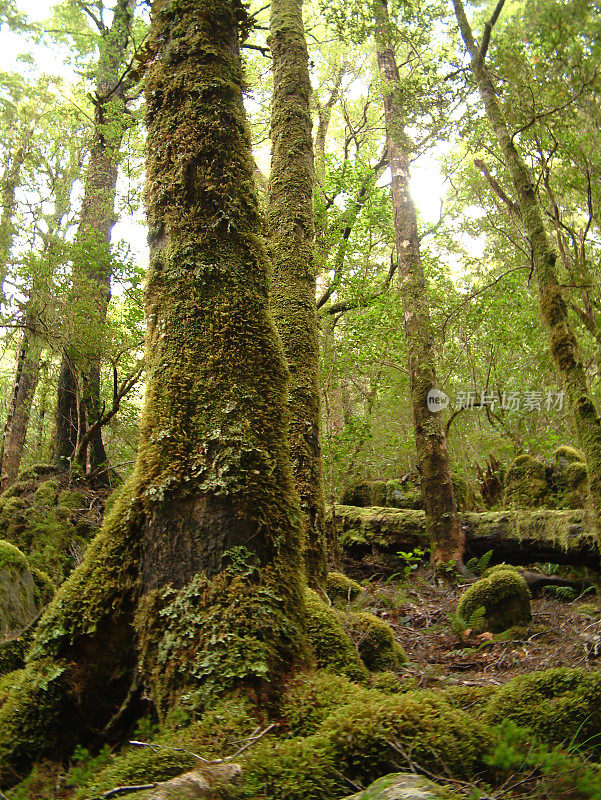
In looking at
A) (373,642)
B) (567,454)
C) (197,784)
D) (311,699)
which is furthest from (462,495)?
(197,784)

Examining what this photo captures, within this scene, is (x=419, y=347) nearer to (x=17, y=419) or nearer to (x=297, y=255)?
(x=297, y=255)

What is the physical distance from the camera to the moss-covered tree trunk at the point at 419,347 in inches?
346

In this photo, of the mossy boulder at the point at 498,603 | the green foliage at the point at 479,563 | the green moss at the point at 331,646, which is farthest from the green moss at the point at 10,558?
the green foliage at the point at 479,563

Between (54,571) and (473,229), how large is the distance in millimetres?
15839

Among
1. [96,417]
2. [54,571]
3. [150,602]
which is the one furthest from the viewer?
[96,417]

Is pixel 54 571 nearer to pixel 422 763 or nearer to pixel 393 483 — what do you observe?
pixel 422 763

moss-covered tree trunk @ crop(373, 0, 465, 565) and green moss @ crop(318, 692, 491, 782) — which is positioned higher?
moss-covered tree trunk @ crop(373, 0, 465, 565)

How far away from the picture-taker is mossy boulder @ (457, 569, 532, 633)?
6060mm

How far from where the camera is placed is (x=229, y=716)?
2.05m

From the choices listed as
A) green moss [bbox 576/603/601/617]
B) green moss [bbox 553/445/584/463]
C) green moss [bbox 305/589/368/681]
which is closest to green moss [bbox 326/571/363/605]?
green moss [bbox 305/589/368/681]

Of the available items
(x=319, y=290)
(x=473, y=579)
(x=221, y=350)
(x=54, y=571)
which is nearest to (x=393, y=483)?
(x=473, y=579)

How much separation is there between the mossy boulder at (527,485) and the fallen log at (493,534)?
2.96ft

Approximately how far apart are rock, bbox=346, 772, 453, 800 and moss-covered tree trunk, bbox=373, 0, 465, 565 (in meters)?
7.35

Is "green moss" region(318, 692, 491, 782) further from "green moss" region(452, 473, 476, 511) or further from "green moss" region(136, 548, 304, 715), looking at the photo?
"green moss" region(452, 473, 476, 511)
